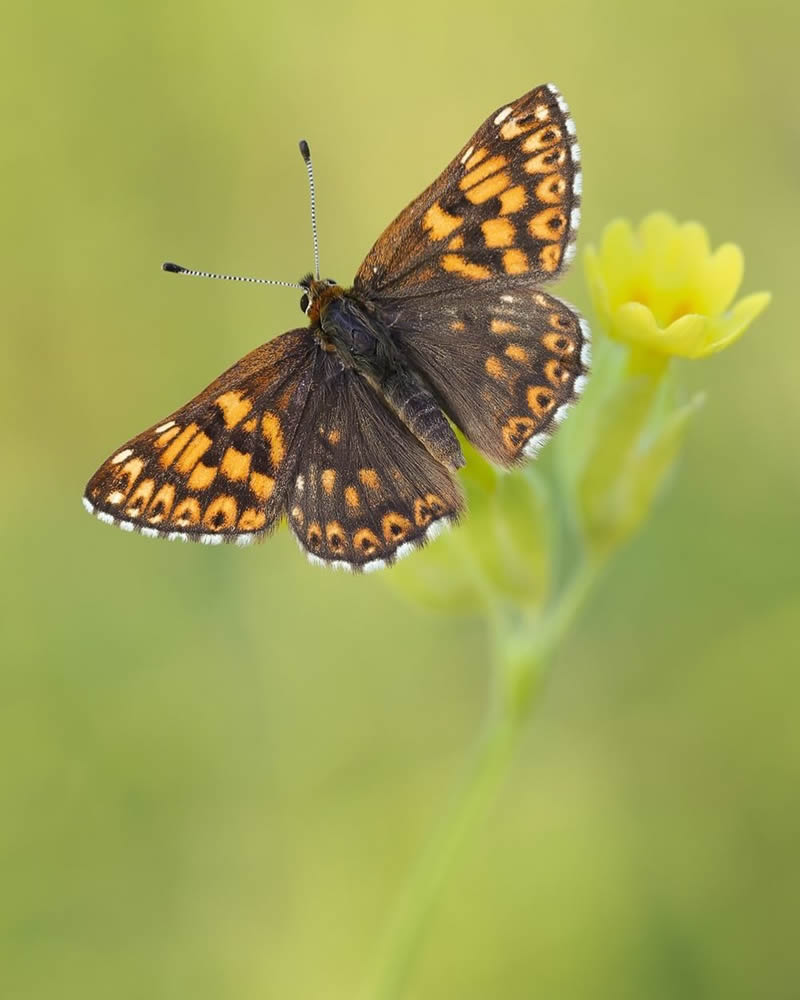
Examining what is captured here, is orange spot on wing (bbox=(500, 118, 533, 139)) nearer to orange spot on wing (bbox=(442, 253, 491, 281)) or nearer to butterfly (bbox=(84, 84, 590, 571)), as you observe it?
butterfly (bbox=(84, 84, 590, 571))

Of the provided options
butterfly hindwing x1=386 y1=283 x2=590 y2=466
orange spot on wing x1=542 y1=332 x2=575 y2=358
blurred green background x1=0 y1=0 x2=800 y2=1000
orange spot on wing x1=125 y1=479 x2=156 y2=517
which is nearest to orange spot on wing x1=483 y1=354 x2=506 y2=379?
butterfly hindwing x1=386 y1=283 x2=590 y2=466

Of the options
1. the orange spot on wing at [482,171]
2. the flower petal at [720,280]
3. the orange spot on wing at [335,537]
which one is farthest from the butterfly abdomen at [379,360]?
the flower petal at [720,280]

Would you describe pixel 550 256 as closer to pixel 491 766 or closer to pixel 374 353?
pixel 374 353

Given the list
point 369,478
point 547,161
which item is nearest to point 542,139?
point 547,161

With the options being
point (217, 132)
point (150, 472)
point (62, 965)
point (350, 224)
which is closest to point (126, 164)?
point (217, 132)

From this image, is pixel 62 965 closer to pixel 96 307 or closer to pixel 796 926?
pixel 796 926
